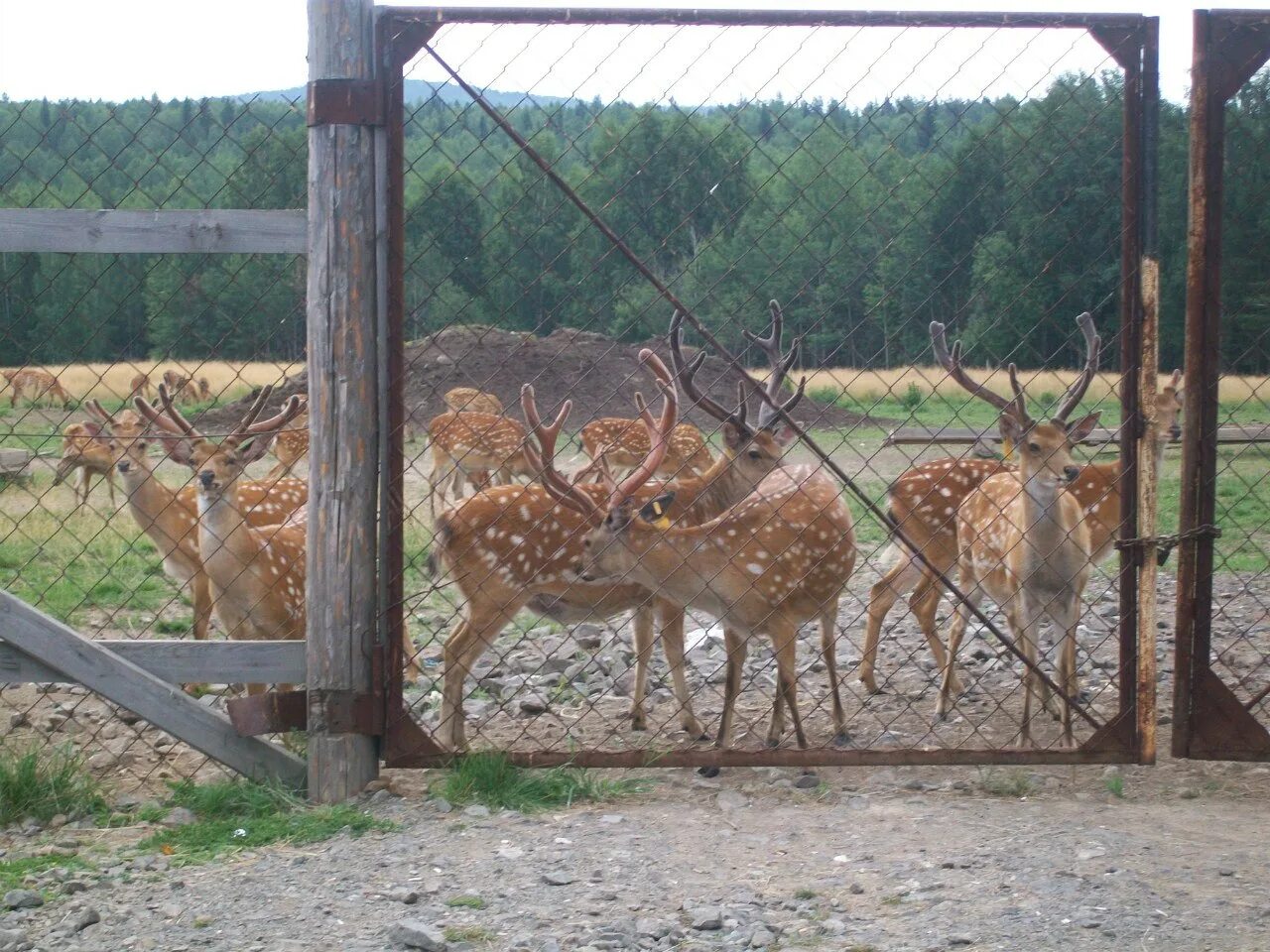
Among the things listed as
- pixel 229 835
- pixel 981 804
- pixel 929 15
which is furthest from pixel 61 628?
pixel 929 15

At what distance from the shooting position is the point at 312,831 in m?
3.78

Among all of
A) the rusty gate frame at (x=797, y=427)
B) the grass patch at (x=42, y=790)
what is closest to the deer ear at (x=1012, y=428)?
the rusty gate frame at (x=797, y=427)

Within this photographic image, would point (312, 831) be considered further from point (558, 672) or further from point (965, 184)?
point (965, 184)

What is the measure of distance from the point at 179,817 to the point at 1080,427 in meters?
4.08

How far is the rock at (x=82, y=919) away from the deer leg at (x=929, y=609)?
13.9ft

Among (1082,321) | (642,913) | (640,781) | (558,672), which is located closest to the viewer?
(642,913)

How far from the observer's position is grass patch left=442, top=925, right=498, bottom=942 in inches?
123

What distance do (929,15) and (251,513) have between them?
4.34m

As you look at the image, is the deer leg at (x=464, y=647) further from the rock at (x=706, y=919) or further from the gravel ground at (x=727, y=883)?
the rock at (x=706, y=919)

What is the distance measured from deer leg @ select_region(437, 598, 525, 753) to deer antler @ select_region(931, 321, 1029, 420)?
1.99 meters

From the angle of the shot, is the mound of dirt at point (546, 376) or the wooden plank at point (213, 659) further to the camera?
the mound of dirt at point (546, 376)

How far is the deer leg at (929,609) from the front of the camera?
21.8 feet

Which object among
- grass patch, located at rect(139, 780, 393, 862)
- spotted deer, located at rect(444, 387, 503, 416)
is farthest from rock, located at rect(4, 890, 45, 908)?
spotted deer, located at rect(444, 387, 503, 416)

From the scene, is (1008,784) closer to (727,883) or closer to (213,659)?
(727,883)
